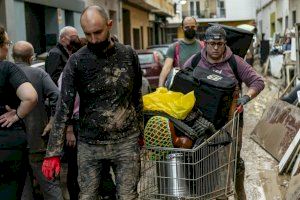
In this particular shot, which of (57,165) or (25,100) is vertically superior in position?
(25,100)

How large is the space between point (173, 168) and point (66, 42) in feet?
8.67

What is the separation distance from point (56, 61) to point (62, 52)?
120mm

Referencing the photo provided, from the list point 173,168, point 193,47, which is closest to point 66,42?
point 193,47

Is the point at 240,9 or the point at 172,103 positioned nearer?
the point at 172,103

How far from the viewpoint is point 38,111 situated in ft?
16.8

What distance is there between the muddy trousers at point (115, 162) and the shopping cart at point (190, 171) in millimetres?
185

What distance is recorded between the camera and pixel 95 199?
385 centimetres

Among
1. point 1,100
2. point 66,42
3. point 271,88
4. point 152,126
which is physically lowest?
point 271,88

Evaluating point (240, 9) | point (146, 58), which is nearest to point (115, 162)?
point (146, 58)

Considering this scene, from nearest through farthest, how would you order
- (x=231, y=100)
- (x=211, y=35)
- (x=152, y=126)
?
(x=152, y=126), (x=231, y=100), (x=211, y=35)

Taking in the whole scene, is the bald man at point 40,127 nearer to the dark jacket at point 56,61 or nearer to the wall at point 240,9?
the dark jacket at point 56,61

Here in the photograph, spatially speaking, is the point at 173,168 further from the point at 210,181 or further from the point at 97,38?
the point at 97,38

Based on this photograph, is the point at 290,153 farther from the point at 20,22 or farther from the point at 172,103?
the point at 20,22

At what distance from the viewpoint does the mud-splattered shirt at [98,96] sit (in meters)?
3.73
